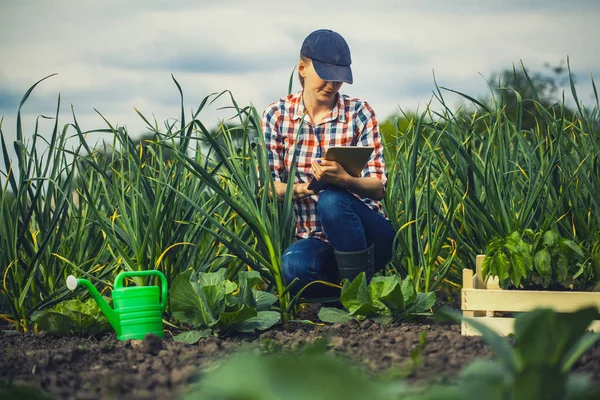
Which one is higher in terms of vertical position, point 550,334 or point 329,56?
point 329,56

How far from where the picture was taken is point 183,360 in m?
1.79

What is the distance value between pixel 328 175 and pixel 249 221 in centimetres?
34

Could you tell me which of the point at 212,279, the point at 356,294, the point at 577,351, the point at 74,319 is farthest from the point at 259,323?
the point at 577,351

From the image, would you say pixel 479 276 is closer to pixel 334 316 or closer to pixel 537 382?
pixel 334 316

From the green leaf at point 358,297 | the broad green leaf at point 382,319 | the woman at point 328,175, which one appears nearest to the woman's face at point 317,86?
the woman at point 328,175

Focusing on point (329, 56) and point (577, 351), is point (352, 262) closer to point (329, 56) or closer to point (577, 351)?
point (329, 56)

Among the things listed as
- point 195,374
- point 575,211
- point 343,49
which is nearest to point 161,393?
point 195,374

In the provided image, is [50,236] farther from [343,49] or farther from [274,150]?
[343,49]

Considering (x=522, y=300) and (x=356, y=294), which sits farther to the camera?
(x=356, y=294)

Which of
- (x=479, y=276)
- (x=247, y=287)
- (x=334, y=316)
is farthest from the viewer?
(x=479, y=276)

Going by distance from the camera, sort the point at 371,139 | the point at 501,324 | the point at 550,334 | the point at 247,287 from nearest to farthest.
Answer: the point at 550,334, the point at 501,324, the point at 247,287, the point at 371,139

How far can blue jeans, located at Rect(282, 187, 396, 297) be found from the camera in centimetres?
271

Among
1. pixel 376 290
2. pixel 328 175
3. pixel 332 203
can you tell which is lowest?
pixel 376 290

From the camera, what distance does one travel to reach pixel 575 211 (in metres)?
2.85
